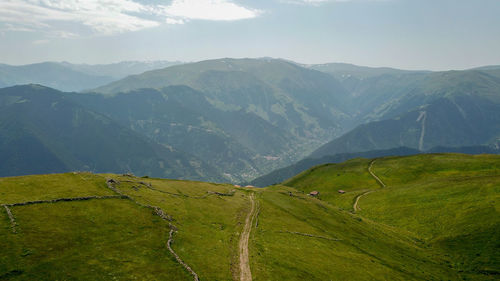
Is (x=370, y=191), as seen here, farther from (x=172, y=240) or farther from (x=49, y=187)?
(x=49, y=187)

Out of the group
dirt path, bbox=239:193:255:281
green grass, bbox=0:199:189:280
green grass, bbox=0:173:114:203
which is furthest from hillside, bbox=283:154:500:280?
green grass, bbox=0:173:114:203

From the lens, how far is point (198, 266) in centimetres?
3816

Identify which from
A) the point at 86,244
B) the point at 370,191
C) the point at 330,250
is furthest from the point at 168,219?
the point at 370,191

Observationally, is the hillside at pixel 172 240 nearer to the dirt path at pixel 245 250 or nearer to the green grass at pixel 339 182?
the dirt path at pixel 245 250

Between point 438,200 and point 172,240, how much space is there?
91526 millimetres

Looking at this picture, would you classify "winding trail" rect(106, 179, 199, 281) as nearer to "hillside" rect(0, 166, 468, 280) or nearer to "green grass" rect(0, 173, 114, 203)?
"hillside" rect(0, 166, 468, 280)

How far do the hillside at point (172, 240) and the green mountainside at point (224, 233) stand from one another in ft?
0.60

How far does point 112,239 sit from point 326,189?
399 ft

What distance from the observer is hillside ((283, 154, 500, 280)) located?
67.3 m

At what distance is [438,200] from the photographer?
9481cm

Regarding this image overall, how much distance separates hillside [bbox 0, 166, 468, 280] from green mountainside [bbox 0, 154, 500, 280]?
183mm

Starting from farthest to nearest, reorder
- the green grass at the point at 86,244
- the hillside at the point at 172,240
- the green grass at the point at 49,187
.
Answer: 1. the green grass at the point at 49,187
2. the hillside at the point at 172,240
3. the green grass at the point at 86,244

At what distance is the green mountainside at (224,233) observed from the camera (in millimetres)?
34656

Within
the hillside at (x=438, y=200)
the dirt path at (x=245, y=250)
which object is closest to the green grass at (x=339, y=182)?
the hillside at (x=438, y=200)
